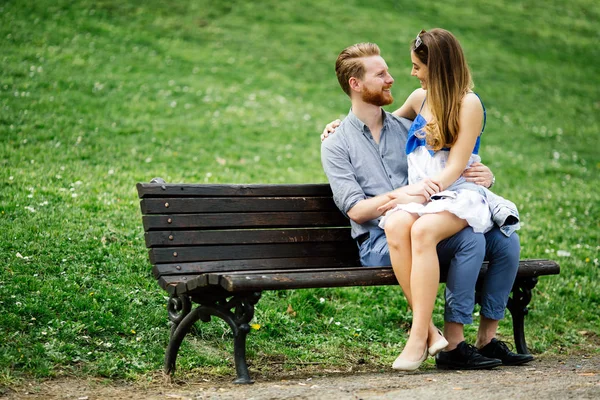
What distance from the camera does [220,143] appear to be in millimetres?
10500

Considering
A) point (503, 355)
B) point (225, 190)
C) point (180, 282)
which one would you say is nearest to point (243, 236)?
point (225, 190)

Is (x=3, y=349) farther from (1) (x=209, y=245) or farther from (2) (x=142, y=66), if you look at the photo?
(2) (x=142, y=66)

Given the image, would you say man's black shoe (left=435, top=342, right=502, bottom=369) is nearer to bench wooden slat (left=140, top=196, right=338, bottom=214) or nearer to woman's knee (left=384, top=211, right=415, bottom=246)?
woman's knee (left=384, top=211, right=415, bottom=246)

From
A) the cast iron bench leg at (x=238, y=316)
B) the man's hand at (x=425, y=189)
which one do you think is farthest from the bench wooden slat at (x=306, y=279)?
the man's hand at (x=425, y=189)

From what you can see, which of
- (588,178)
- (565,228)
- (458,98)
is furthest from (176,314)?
(588,178)

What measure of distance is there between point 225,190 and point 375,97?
3.59ft

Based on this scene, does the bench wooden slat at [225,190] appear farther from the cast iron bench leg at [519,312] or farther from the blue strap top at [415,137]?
the cast iron bench leg at [519,312]

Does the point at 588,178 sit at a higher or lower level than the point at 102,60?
lower

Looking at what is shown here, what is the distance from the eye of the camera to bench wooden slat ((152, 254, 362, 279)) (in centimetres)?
427

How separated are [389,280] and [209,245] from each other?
3.54ft

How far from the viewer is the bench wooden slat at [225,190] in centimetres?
434

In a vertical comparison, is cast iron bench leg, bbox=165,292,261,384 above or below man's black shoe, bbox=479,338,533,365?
above

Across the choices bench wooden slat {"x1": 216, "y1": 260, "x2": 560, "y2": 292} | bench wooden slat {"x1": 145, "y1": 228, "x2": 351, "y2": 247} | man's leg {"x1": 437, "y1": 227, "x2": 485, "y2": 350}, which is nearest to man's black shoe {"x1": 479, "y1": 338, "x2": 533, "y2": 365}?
Answer: man's leg {"x1": 437, "y1": 227, "x2": 485, "y2": 350}

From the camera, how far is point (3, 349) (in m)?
4.17
